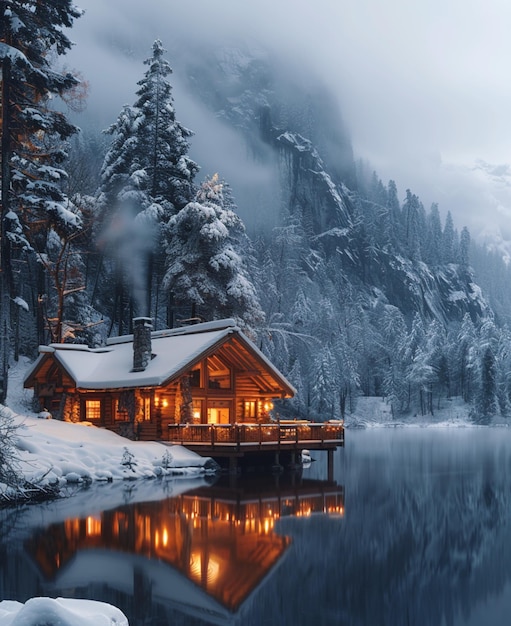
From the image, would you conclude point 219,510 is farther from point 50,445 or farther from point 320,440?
point 320,440

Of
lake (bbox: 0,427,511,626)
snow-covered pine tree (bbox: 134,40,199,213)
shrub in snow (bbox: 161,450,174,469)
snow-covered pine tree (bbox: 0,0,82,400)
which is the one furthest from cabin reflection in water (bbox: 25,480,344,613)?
snow-covered pine tree (bbox: 134,40,199,213)

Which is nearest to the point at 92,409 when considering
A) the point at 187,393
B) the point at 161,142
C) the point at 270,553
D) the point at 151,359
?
the point at 151,359

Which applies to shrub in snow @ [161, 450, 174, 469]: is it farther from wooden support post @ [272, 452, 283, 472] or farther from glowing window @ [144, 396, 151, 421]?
wooden support post @ [272, 452, 283, 472]

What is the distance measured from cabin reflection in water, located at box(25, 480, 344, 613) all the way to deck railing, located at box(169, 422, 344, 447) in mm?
7809

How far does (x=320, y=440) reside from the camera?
3528cm

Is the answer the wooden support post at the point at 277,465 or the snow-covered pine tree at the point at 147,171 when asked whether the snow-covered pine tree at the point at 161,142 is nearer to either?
the snow-covered pine tree at the point at 147,171

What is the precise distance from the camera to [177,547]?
16.9m

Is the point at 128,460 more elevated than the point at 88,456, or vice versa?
the point at 88,456

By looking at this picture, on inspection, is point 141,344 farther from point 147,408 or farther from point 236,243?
point 236,243

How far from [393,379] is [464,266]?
83610 mm

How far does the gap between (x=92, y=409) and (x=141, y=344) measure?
16.5 ft

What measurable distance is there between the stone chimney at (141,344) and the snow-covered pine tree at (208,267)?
32.0ft

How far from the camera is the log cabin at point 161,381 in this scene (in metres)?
35.1

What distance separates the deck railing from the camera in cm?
3278
